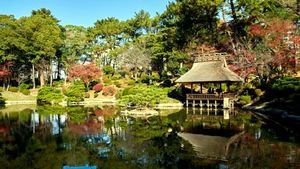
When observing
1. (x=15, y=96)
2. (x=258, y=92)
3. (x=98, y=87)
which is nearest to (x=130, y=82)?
(x=98, y=87)

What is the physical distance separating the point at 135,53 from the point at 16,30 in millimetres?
18700

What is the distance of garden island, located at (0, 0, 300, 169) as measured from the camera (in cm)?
1420

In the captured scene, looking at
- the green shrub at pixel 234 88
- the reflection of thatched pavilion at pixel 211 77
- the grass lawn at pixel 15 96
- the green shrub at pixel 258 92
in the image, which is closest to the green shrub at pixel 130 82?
the grass lawn at pixel 15 96

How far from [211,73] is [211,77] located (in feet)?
3.04

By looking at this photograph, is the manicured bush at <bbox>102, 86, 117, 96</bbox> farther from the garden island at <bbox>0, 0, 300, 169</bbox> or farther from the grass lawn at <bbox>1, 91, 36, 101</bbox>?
the grass lawn at <bbox>1, 91, 36, 101</bbox>

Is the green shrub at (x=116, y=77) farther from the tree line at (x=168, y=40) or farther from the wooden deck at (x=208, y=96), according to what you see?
the wooden deck at (x=208, y=96)

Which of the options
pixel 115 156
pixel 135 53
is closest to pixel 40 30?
pixel 135 53

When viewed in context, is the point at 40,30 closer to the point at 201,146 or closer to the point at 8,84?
the point at 8,84

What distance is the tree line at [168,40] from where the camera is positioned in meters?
34.8

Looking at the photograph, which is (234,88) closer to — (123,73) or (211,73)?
(211,73)

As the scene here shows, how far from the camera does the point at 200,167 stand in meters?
11.5

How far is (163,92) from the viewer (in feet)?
118

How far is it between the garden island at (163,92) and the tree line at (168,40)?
0.56 feet

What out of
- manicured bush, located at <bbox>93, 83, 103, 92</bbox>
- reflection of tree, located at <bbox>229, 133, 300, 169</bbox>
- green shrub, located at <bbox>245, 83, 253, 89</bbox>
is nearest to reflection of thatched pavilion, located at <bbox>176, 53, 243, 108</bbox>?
green shrub, located at <bbox>245, 83, 253, 89</bbox>
